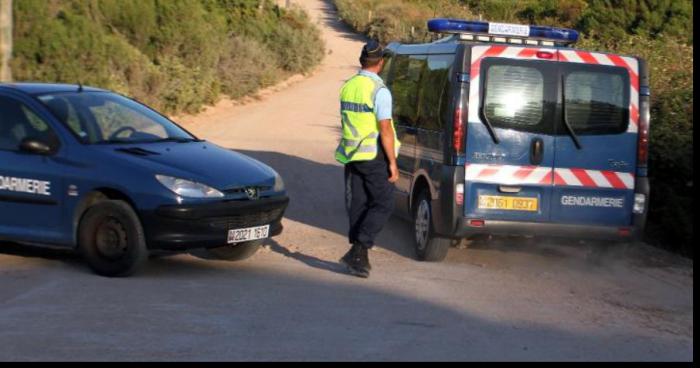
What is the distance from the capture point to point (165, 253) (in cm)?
998

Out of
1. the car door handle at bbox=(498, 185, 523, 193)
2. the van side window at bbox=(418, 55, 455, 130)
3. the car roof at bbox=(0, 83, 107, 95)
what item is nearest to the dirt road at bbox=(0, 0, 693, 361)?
the car door handle at bbox=(498, 185, 523, 193)

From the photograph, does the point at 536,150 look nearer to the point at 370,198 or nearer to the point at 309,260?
the point at 370,198

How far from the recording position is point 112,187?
28.2ft

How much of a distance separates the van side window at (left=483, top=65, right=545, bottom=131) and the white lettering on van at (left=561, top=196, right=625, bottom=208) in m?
0.73

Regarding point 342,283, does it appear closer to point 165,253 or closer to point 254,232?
point 254,232

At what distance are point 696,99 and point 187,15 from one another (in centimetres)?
1684

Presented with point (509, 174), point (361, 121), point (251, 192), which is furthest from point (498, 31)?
point (251, 192)

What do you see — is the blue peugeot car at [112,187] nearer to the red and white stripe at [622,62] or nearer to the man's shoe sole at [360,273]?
the man's shoe sole at [360,273]

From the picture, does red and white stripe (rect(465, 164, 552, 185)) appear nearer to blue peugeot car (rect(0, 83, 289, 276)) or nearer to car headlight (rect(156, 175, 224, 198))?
blue peugeot car (rect(0, 83, 289, 276))

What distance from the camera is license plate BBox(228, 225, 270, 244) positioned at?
8812 millimetres

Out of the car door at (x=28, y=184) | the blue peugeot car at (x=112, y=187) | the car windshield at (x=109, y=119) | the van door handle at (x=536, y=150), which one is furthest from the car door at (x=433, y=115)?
the car door at (x=28, y=184)
